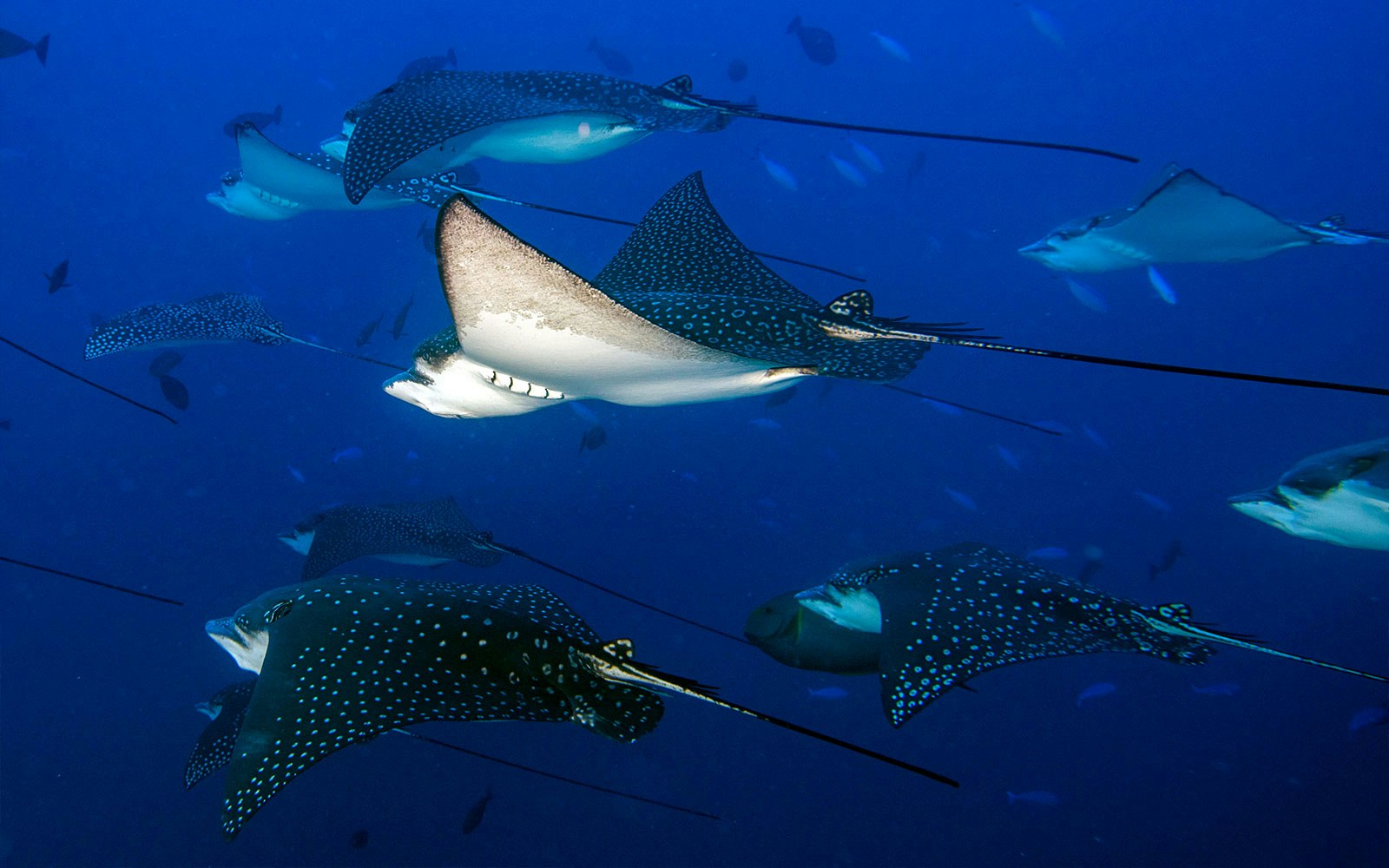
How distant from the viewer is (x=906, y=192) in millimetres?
25109

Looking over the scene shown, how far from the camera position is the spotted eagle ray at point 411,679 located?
2189 mm

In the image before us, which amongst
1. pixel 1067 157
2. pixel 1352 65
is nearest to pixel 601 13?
pixel 1067 157

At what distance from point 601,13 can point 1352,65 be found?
3538 cm

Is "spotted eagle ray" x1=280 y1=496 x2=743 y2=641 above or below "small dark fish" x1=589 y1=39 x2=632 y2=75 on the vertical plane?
below

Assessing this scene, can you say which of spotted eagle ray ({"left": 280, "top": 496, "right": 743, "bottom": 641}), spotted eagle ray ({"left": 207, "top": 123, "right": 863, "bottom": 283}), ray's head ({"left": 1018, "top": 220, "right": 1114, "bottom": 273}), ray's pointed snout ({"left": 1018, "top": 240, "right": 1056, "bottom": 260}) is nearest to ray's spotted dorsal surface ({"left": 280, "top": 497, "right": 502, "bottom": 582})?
spotted eagle ray ({"left": 280, "top": 496, "right": 743, "bottom": 641})

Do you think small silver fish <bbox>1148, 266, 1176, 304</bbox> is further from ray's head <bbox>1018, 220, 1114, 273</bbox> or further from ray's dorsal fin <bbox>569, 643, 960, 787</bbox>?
ray's dorsal fin <bbox>569, 643, 960, 787</bbox>

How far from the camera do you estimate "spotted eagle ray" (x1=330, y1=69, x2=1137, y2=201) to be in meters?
4.41

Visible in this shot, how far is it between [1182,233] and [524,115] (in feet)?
17.8

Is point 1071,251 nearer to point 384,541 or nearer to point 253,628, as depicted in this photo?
point 384,541

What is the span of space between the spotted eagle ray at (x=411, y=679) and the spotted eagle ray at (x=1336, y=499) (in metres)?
3.84

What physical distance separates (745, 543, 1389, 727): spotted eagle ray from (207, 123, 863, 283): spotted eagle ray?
7.17 feet

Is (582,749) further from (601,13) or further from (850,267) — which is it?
(601,13)

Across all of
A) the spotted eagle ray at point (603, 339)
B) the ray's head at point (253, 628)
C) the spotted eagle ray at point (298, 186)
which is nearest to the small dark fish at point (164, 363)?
the spotted eagle ray at point (298, 186)

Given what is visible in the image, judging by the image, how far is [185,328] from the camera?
5.21m
